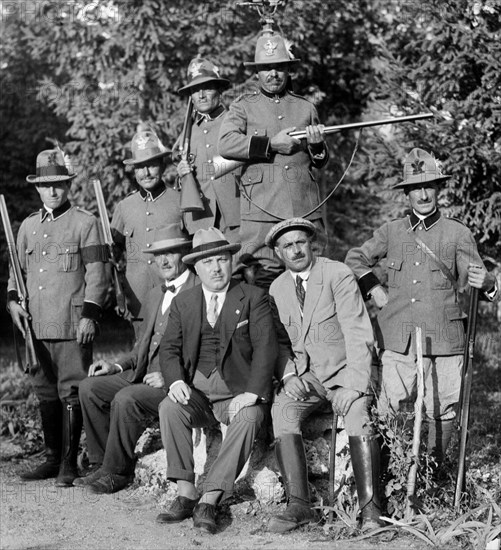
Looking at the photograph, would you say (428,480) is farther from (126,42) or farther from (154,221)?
(126,42)

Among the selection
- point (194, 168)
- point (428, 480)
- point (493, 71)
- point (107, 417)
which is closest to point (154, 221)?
point (194, 168)

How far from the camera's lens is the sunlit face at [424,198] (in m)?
6.34

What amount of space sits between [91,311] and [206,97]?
6.43 ft

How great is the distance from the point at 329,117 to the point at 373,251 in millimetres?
9579

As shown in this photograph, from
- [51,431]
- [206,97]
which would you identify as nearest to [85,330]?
[51,431]

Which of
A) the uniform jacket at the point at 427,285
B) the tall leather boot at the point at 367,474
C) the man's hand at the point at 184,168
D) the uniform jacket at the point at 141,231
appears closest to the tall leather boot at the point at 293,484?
the tall leather boot at the point at 367,474

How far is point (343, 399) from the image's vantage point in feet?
19.0

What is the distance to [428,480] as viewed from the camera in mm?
5797

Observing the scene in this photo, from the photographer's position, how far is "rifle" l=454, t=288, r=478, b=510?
5812 millimetres

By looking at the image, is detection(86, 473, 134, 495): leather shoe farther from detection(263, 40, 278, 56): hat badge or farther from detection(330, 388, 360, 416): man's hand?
detection(263, 40, 278, 56): hat badge

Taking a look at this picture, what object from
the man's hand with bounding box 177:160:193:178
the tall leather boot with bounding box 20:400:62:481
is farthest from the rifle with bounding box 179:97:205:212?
the tall leather boot with bounding box 20:400:62:481

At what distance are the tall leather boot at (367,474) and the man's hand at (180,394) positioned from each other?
3.65 feet

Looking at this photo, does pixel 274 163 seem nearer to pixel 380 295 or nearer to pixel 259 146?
pixel 259 146

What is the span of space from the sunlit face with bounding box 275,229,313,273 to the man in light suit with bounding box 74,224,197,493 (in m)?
1.00
